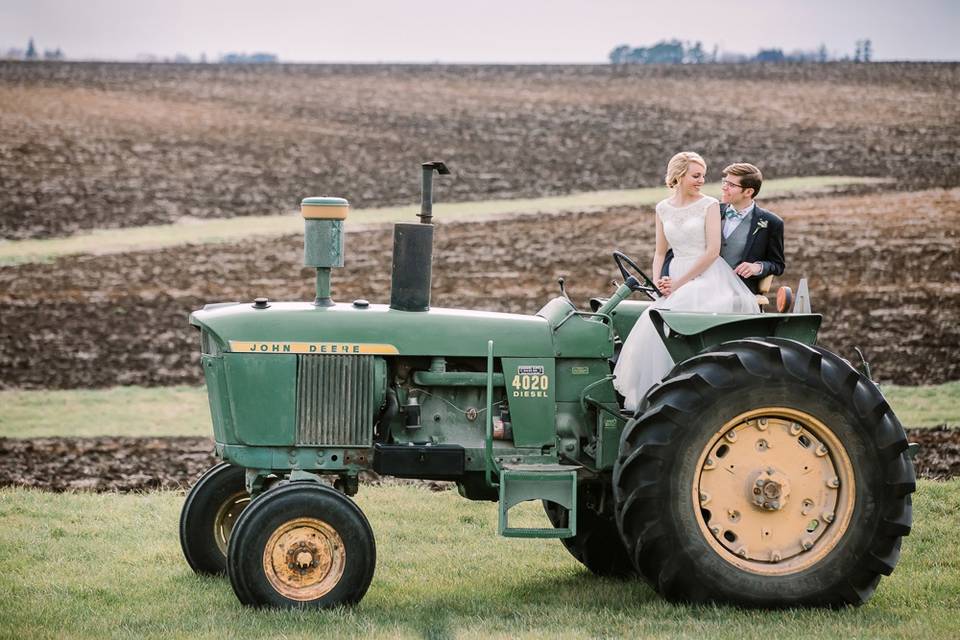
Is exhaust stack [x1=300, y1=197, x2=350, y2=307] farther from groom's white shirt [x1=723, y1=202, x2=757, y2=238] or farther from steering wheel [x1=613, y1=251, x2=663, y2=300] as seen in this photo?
groom's white shirt [x1=723, y1=202, x2=757, y2=238]

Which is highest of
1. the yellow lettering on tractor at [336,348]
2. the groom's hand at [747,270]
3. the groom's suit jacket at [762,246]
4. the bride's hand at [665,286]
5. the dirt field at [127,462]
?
the groom's suit jacket at [762,246]

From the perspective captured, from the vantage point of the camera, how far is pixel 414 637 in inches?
200

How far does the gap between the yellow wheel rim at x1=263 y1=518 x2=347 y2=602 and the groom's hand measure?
2.44 metres

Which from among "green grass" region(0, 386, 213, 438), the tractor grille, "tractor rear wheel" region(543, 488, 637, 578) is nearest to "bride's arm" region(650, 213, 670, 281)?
"tractor rear wheel" region(543, 488, 637, 578)

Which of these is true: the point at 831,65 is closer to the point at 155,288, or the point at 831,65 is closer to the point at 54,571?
the point at 155,288

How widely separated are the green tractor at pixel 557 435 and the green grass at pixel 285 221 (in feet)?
46.6

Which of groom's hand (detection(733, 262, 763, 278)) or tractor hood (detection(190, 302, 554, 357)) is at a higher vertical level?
groom's hand (detection(733, 262, 763, 278))

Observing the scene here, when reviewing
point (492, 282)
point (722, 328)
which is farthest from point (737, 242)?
point (492, 282)

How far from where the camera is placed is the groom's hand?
6320 mm

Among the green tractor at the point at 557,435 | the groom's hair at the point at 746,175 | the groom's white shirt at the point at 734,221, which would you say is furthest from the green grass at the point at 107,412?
the groom's hair at the point at 746,175

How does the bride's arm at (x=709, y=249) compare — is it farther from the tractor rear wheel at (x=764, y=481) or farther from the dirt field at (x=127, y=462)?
the dirt field at (x=127, y=462)

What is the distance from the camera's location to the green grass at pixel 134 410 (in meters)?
11.9

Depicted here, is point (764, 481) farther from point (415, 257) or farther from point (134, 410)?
point (134, 410)

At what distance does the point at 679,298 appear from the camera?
601 cm
